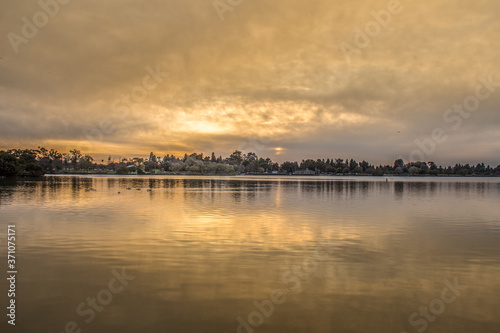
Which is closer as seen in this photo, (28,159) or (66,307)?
(66,307)

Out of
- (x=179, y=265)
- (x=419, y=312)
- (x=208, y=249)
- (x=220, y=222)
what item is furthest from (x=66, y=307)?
(x=220, y=222)

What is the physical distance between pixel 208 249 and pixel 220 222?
33.6ft

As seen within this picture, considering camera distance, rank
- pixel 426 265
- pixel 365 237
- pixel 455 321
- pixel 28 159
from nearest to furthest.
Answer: pixel 455 321, pixel 426 265, pixel 365 237, pixel 28 159

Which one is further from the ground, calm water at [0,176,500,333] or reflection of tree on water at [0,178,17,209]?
reflection of tree on water at [0,178,17,209]

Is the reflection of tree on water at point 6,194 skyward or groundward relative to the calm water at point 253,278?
skyward

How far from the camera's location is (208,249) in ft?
61.4

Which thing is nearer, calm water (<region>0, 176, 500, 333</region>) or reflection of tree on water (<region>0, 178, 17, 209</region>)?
calm water (<region>0, 176, 500, 333</region>)

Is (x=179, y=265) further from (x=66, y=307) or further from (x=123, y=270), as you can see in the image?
(x=66, y=307)

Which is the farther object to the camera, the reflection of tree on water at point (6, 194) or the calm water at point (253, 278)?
the reflection of tree on water at point (6, 194)

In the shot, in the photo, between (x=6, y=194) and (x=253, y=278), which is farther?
(x=6, y=194)

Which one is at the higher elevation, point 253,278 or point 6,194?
point 6,194

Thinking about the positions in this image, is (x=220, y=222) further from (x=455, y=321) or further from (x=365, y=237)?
(x=455, y=321)

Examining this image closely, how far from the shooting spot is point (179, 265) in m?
15.4

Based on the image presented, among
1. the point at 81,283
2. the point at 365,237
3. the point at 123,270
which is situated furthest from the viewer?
the point at 365,237
